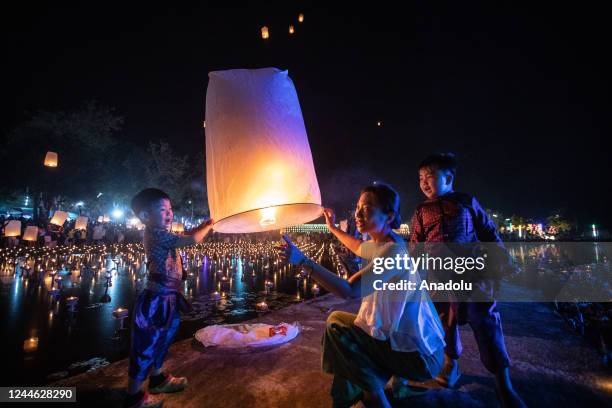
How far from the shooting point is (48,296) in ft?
24.7

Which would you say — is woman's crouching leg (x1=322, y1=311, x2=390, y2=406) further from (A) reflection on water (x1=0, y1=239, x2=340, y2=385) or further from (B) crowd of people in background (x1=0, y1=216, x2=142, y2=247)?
(B) crowd of people in background (x1=0, y1=216, x2=142, y2=247)

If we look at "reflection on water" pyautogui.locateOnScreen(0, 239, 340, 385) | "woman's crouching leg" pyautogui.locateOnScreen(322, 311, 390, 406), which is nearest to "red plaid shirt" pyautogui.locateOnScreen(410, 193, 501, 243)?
"woman's crouching leg" pyautogui.locateOnScreen(322, 311, 390, 406)

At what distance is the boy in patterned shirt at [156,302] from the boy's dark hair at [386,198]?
55.8 inches

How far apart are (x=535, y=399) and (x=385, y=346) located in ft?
5.81

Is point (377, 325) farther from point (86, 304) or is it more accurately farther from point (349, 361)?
point (86, 304)

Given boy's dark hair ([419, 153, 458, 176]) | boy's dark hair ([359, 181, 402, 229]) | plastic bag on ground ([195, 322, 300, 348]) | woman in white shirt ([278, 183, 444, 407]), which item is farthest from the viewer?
plastic bag on ground ([195, 322, 300, 348])

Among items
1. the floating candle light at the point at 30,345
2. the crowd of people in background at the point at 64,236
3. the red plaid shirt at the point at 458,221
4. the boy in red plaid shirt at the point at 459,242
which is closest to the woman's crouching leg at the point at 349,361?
the boy in red plaid shirt at the point at 459,242

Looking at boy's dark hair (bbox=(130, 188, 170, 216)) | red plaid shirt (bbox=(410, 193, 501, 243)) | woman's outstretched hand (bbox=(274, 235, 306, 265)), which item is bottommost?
woman's outstretched hand (bbox=(274, 235, 306, 265))

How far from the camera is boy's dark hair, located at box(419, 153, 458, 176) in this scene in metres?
2.96

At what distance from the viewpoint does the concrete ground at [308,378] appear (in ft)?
8.59

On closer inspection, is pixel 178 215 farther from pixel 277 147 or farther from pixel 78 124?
pixel 277 147

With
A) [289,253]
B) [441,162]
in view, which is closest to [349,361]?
[289,253]

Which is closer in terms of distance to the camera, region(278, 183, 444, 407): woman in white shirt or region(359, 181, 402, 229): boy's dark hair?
region(278, 183, 444, 407): woman in white shirt

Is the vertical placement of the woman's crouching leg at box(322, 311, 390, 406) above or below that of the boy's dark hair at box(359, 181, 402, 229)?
below
